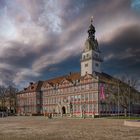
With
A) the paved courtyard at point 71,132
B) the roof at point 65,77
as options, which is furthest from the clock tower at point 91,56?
the paved courtyard at point 71,132

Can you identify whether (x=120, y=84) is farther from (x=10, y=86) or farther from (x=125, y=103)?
(x=10, y=86)

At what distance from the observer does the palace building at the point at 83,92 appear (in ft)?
303

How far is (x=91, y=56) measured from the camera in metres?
100

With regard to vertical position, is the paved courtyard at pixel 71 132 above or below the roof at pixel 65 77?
below

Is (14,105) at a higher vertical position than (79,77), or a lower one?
lower

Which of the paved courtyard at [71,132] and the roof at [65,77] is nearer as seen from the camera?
the paved courtyard at [71,132]

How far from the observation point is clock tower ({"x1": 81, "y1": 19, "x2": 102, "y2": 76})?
3949 inches

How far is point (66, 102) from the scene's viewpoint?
105688mm

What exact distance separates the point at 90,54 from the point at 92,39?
670 cm

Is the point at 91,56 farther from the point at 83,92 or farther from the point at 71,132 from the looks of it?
the point at 71,132

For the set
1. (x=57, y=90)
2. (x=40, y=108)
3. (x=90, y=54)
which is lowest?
(x=40, y=108)

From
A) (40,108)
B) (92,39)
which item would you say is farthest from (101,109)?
(40,108)

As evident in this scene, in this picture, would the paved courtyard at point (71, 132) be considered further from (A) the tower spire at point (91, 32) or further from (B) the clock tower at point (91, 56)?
(A) the tower spire at point (91, 32)

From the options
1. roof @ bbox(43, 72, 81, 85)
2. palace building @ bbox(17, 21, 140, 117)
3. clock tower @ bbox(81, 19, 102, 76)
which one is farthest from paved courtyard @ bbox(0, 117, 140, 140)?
roof @ bbox(43, 72, 81, 85)
